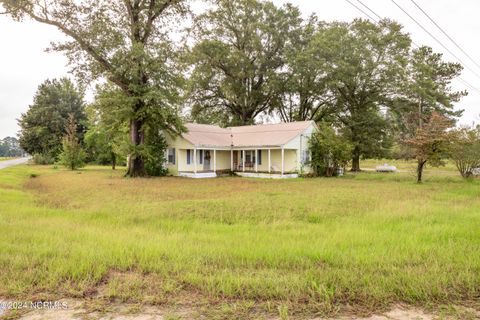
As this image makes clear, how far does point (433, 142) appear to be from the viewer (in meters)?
20.3

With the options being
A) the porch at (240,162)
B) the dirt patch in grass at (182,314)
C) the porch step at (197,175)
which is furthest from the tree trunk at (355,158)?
the dirt patch in grass at (182,314)

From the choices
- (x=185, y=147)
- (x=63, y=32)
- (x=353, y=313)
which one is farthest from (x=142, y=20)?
(x=353, y=313)

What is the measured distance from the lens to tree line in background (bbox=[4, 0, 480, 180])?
2328 centimetres

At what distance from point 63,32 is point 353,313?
25.5 metres

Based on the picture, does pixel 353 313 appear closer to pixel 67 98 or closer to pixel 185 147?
pixel 185 147

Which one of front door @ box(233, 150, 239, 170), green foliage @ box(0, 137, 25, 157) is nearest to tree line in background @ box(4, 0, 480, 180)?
front door @ box(233, 150, 239, 170)

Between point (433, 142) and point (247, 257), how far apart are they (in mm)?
19030

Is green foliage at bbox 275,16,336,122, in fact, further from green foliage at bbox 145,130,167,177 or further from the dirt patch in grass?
the dirt patch in grass

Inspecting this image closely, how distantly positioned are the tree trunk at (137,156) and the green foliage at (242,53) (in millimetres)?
12613

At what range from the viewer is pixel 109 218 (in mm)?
9359

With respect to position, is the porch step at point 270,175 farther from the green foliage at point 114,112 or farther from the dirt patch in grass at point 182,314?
the dirt patch in grass at point 182,314

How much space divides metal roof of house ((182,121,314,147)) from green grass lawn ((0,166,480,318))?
17158 millimetres

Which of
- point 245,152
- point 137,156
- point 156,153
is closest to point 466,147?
point 245,152

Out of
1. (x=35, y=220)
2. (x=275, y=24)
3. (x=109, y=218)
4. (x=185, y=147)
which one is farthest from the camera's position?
(x=275, y=24)
